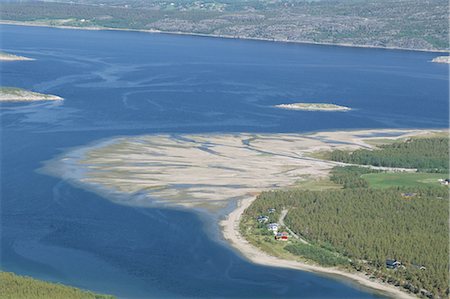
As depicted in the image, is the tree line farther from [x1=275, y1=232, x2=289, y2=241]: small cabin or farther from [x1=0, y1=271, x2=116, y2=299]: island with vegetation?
[x1=0, y1=271, x2=116, y2=299]: island with vegetation

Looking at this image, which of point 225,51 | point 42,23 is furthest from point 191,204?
point 42,23

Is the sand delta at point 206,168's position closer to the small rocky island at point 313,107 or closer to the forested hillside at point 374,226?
the forested hillside at point 374,226

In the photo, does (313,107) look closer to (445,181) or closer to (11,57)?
(445,181)

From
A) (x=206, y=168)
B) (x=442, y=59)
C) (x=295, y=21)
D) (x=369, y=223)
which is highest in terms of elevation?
(x=295, y=21)

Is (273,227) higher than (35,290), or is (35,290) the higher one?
(35,290)

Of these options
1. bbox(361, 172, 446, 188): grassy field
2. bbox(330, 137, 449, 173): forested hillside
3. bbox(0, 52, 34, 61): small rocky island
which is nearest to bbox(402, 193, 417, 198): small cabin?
bbox(361, 172, 446, 188): grassy field

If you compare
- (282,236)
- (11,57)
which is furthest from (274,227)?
(11,57)

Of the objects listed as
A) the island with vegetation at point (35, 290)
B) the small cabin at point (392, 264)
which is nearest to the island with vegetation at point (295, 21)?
the small cabin at point (392, 264)
